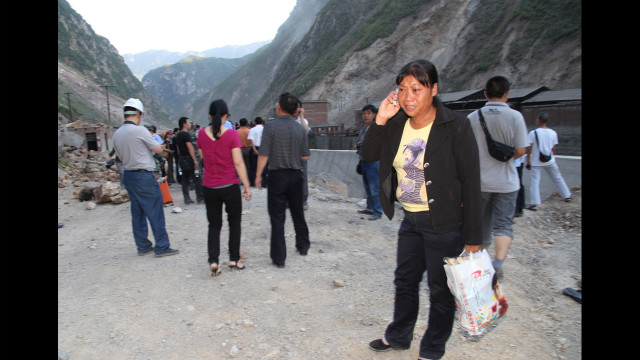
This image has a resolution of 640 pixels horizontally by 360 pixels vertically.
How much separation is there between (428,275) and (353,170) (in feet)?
31.7

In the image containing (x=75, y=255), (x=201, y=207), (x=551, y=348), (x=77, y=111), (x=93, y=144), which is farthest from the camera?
(x=77, y=111)

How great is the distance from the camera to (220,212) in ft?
14.9

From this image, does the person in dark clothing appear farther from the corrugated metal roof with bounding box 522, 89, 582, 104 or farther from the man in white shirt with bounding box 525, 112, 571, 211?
the corrugated metal roof with bounding box 522, 89, 582, 104

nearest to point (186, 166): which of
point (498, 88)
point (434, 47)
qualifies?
point (498, 88)

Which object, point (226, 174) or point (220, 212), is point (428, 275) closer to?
point (226, 174)

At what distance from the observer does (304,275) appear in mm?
4555

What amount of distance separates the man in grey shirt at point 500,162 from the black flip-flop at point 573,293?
80 cm

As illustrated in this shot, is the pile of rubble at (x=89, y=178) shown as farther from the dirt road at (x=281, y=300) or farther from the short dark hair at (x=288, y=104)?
the short dark hair at (x=288, y=104)

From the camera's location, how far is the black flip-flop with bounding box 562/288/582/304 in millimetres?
3908

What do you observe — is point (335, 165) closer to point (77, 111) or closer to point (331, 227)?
point (331, 227)

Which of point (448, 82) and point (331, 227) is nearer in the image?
point (331, 227)

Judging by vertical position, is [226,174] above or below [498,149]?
below

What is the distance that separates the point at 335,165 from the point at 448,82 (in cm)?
2631
